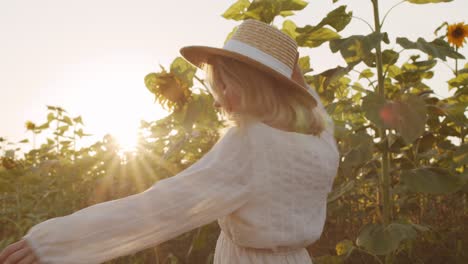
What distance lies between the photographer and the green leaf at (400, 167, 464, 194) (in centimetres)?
271

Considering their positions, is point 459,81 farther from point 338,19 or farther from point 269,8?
point 269,8

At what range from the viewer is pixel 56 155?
5.02 metres

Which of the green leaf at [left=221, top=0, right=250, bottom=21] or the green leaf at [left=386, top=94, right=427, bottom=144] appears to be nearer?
the green leaf at [left=386, top=94, right=427, bottom=144]

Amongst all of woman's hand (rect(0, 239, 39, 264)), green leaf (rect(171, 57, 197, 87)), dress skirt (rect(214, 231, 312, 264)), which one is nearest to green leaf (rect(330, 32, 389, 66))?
green leaf (rect(171, 57, 197, 87))

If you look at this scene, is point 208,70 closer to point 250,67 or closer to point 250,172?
point 250,67

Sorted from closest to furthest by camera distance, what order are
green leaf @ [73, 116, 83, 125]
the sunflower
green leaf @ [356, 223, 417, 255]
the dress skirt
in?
1. the dress skirt
2. green leaf @ [356, 223, 417, 255]
3. the sunflower
4. green leaf @ [73, 116, 83, 125]

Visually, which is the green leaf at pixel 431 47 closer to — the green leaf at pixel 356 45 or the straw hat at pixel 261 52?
the green leaf at pixel 356 45

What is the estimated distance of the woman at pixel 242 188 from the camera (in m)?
1.45

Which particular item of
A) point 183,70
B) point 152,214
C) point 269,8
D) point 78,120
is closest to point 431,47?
point 269,8

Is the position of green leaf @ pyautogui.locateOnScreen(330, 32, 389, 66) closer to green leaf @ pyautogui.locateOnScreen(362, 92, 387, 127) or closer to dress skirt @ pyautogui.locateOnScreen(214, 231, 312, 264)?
green leaf @ pyautogui.locateOnScreen(362, 92, 387, 127)

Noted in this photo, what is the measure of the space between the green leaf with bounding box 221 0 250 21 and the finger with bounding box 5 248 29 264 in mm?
1807

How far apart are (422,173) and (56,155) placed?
10.8 ft

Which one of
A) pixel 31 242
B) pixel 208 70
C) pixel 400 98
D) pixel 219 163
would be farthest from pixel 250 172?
pixel 400 98

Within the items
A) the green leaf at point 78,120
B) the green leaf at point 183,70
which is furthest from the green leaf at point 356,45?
the green leaf at point 78,120
